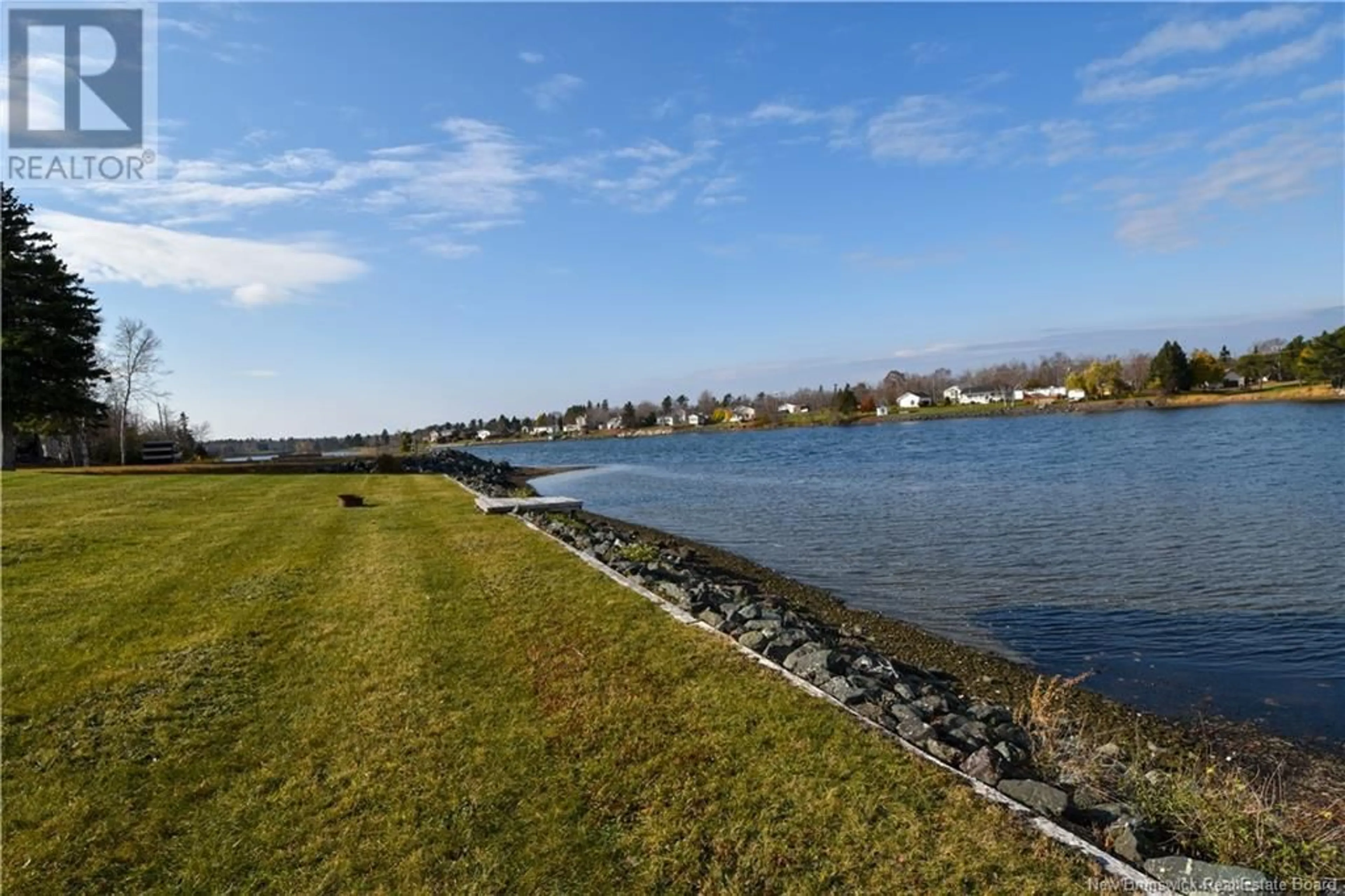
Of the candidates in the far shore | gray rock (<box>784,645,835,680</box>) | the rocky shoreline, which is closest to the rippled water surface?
the rocky shoreline

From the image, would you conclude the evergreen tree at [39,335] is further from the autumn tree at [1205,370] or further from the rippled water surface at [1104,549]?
the autumn tree at [1205,370]

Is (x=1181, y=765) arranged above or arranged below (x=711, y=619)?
below

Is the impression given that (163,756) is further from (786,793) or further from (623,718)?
(786,793)

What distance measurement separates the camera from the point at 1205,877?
3.47 meters

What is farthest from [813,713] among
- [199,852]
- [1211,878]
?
[199,852]

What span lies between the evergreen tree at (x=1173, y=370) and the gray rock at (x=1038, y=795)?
116718mm

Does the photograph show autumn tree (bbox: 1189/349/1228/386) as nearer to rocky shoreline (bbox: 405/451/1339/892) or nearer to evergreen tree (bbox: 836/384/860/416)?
evergreen tree (bbox: 836/384/860/416)

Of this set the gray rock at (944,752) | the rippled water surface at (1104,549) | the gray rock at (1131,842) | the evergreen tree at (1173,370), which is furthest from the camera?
the evergreen tree at (1173,370)

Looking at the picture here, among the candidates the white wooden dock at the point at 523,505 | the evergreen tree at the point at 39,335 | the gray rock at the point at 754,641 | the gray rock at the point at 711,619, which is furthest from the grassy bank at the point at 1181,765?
the evergreen tree at the point at 39,335

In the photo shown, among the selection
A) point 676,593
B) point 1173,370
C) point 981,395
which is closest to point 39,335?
point 676,593

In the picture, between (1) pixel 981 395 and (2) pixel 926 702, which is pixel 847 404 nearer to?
(1) pixel 981 395

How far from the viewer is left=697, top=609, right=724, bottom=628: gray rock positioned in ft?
26.1

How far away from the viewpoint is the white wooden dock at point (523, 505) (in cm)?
1728

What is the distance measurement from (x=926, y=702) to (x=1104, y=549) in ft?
38.4
